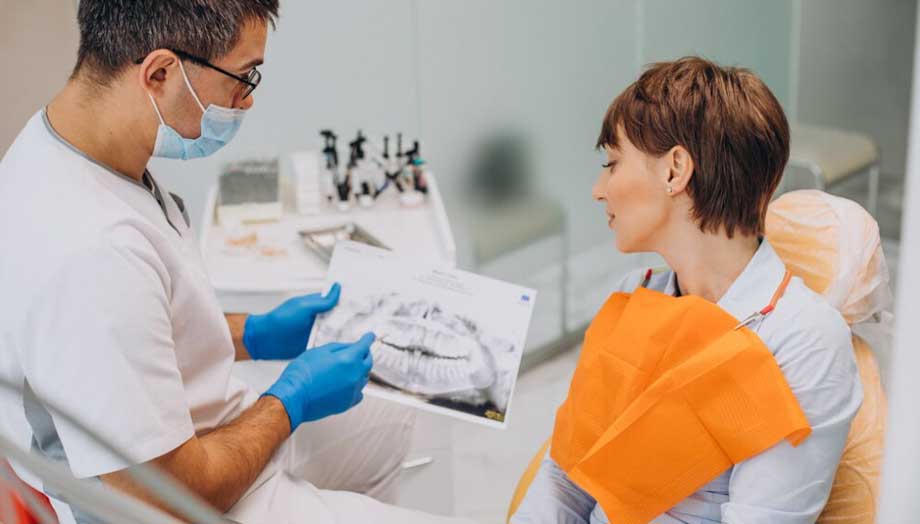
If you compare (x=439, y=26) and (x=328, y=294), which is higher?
(x=439, y=26)

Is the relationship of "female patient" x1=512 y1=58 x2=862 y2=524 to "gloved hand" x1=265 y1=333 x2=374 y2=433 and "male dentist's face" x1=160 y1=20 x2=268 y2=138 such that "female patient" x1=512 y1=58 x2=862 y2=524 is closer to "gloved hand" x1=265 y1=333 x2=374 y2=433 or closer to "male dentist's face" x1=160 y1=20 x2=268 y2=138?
"gloved hand" x1=265 y1=333 x2=374 y2=433

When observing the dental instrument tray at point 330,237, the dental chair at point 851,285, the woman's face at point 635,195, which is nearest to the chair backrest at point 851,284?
the dental chair at point 851,285

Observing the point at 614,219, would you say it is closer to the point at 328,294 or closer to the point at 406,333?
the point at 406,333

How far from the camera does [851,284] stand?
144 cm

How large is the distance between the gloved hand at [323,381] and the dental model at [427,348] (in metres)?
0.07

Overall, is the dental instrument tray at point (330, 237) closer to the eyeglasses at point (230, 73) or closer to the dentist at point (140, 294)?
the dentist at point (140, 294)

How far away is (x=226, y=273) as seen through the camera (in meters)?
2.12

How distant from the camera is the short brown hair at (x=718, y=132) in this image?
4.43ft

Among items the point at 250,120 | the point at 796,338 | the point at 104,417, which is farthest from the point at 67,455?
the point at 250,120

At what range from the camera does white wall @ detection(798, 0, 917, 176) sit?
3258 mm

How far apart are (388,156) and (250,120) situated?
1.13ft

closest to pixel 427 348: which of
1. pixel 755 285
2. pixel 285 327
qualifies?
pixel 285 327

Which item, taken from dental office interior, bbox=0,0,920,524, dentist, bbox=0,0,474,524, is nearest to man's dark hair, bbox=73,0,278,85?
dentist, bbox=0,0,474,524

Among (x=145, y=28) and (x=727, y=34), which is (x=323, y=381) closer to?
(x=145, y=28)
